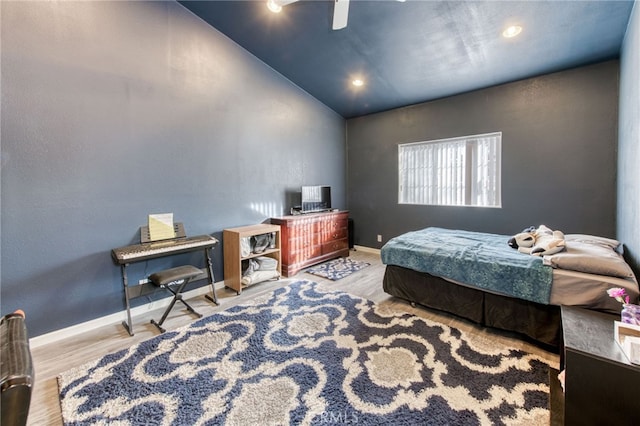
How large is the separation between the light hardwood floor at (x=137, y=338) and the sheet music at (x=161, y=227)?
0.79m

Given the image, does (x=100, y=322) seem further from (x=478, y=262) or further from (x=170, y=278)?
(x=478, y=262)

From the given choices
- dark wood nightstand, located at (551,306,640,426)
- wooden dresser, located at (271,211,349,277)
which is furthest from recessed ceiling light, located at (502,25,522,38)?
wooden dresser, located at (271,211,349,277)

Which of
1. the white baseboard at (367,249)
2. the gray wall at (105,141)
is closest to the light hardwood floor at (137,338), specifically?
the gray wall at (105,141)

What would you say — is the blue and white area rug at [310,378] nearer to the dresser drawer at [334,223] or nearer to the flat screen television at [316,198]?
the dresser drawer at [334,223]

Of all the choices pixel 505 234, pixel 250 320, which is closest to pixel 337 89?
pixel 505 234

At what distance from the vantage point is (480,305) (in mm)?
2354

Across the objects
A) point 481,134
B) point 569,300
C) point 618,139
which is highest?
point 481,134

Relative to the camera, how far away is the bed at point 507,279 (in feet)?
6.06

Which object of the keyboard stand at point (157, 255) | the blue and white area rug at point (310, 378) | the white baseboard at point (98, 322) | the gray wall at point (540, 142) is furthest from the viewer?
the gray wall at point (540, 142)

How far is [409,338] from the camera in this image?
86.3 inches

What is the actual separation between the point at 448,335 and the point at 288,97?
3823mm

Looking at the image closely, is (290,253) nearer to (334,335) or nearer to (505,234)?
(334,335)

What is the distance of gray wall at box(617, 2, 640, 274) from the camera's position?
1974 millimetres

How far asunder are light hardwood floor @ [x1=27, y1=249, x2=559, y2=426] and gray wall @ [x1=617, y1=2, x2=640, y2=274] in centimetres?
120
